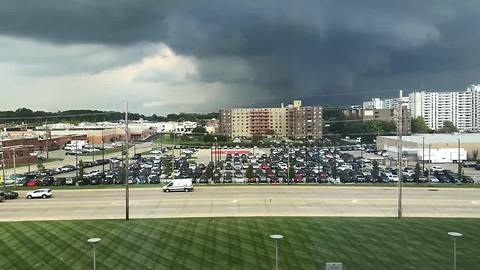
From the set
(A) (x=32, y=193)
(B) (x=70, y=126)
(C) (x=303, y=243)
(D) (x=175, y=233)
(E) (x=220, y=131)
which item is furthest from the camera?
(E) (x=220, y=131)

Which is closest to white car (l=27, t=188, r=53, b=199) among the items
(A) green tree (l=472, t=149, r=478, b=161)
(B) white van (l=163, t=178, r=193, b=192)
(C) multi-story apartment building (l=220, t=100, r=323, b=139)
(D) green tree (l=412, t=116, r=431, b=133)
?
(B) white van (l=163, t=178, r=193, b=192)

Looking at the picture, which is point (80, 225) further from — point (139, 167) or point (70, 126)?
point (70, 126)

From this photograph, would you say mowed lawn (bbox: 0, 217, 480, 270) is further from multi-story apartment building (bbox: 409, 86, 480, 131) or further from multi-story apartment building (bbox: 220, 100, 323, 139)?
multi-story apartment building (bbox: 409, 86, 480, 131)

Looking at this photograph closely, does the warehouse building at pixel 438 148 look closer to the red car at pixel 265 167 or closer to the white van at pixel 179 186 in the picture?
the red car at pixel 265 167

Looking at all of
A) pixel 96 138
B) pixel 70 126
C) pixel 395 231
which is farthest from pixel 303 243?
pixel 70 126

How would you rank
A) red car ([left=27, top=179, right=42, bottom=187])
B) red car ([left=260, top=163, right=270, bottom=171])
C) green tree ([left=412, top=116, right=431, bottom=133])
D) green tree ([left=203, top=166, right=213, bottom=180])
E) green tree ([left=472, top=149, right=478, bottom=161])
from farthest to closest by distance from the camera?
1. green tree ([left=412, top=116, right=431, bottom=133])
2. green tree ([left=472, top=149, right=478, bottom=161])
3. red car ([left=260, top=163, right=270, bottom=171])
4. green tree ([left=203, top=166, right=213, bottom=180])
5. red car ([left=27, top=179, right=42, bottom=187])

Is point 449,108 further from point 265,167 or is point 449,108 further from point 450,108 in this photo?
point 265,167
